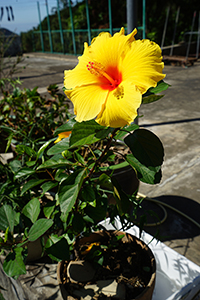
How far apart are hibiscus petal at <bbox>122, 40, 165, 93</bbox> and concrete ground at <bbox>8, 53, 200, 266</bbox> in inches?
26.3

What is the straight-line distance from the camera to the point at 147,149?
0.69m

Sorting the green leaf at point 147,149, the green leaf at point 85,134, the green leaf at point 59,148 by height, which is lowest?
the green leaf at point 59,148

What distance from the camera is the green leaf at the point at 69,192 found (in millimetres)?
760

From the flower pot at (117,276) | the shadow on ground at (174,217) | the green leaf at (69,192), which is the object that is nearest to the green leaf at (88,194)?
the green leaf at (69,192)

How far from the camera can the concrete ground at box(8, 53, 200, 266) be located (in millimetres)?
1812

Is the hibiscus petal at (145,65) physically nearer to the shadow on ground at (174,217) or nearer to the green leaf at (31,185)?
the green leaf at (31,185)

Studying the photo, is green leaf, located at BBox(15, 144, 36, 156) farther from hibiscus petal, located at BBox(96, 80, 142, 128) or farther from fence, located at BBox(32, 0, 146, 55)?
fence, located at BBox(32, 0, 146, 55)

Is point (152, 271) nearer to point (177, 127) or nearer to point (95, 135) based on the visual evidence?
A: point (95, 135)

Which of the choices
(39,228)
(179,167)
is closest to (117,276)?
(39,228)

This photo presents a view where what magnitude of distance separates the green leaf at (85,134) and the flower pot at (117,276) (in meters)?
0.61

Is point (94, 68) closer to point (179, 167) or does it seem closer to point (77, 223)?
point (77, 223)

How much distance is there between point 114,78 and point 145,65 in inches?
4.8

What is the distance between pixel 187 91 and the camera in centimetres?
518

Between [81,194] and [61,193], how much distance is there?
123 millimetres
